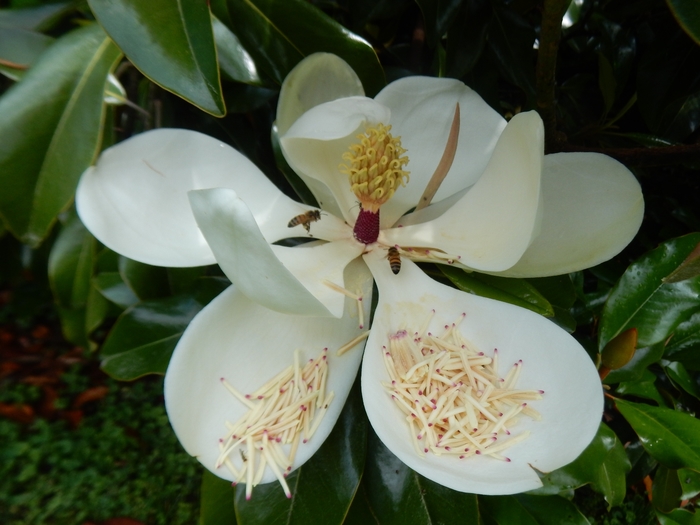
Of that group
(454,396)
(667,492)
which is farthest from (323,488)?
(667,492)

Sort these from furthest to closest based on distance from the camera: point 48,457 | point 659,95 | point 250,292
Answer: point 48,457 < point 659,95 < point 250,292

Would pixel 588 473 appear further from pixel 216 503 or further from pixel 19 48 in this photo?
pixel 19 48

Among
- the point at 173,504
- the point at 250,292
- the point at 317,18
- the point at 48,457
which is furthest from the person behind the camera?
the point at 48,457

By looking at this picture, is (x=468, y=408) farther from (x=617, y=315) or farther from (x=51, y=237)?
(x=51, y=237)

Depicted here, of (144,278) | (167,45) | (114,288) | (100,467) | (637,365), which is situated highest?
(167,45)

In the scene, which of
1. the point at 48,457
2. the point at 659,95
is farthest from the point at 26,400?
the point at 659,95

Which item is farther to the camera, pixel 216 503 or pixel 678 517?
pixel 678 517

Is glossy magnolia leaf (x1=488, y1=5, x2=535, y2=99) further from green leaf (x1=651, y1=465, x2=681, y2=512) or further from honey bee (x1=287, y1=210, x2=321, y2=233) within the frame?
green leaf (x1=651, y1=465, x2=681, y2=512)
